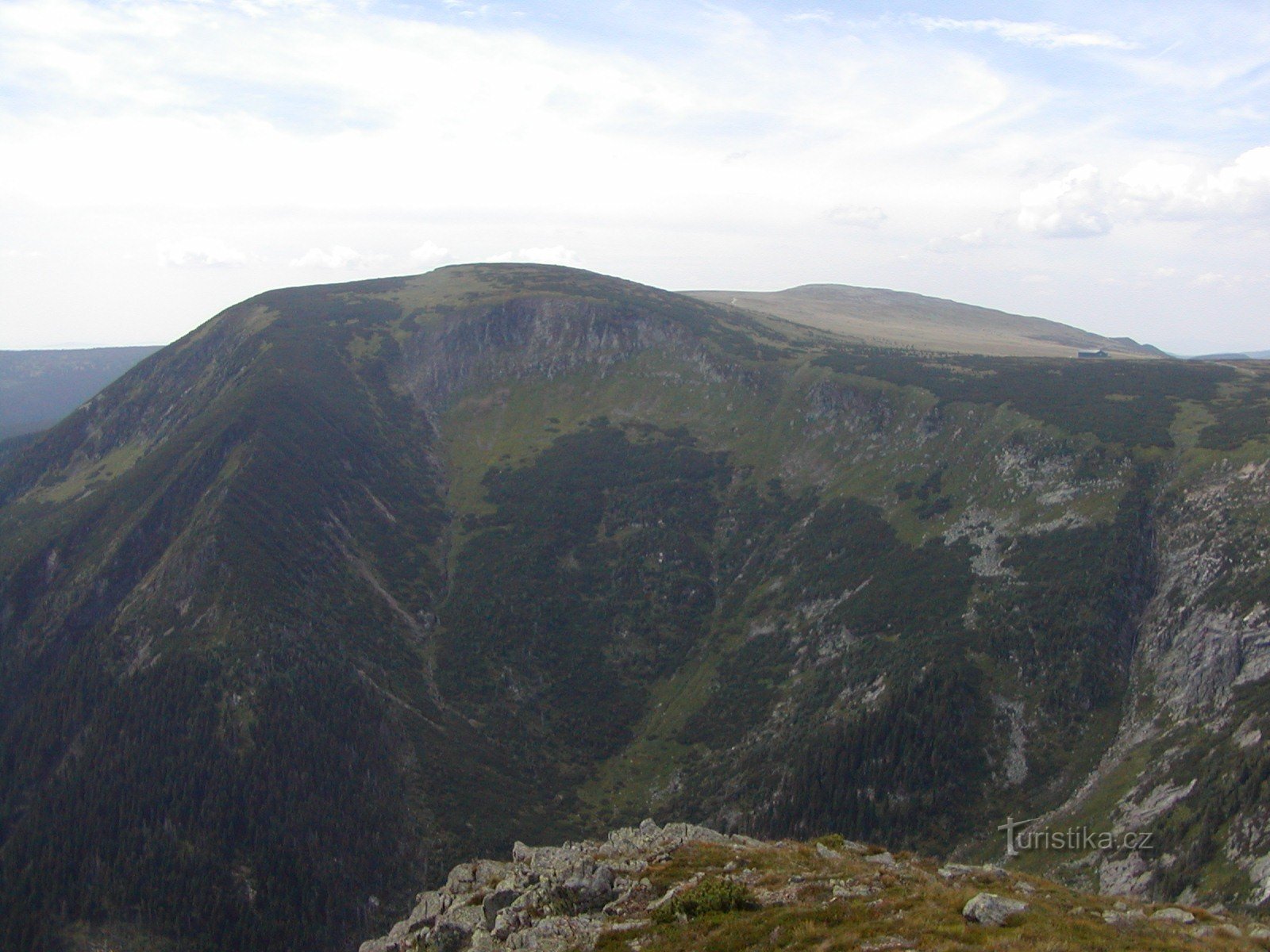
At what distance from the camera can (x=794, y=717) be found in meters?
101

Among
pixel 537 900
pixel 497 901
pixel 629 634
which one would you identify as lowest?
pixel 629 634

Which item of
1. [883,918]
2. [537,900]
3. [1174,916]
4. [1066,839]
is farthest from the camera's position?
[1066,839]

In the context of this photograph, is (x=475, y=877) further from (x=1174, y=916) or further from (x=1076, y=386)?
(x=1076, y=386)

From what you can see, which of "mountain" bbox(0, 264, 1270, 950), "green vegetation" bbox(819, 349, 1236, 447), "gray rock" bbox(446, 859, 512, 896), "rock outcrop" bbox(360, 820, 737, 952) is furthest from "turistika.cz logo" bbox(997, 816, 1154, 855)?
"green vegetation" bbox(819, 349, 1236, 447)

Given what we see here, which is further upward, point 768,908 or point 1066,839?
point 768,908

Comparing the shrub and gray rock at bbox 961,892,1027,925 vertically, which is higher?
gray rock at bbox 961,892,1027,925

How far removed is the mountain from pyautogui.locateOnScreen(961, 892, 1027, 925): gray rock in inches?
1396

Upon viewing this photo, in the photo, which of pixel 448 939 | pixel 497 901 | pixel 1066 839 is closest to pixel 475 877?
pixel 497 901

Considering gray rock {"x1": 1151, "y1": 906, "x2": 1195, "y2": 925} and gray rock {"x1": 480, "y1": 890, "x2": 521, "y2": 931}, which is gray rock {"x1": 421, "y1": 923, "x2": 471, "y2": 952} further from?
gray rock {"x1": 1151, "y1": 906, "x2": 1195, "y2": 925}

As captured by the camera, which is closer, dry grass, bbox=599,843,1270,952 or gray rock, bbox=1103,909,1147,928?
dry grass, bbox=599,843,1270,952

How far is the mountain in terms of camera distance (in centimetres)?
8200

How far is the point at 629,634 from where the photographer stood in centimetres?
13350

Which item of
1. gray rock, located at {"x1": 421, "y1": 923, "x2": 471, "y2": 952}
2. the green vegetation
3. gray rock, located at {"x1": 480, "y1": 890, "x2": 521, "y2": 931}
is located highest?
the green vegetation

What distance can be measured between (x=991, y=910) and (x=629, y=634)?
359 feet
